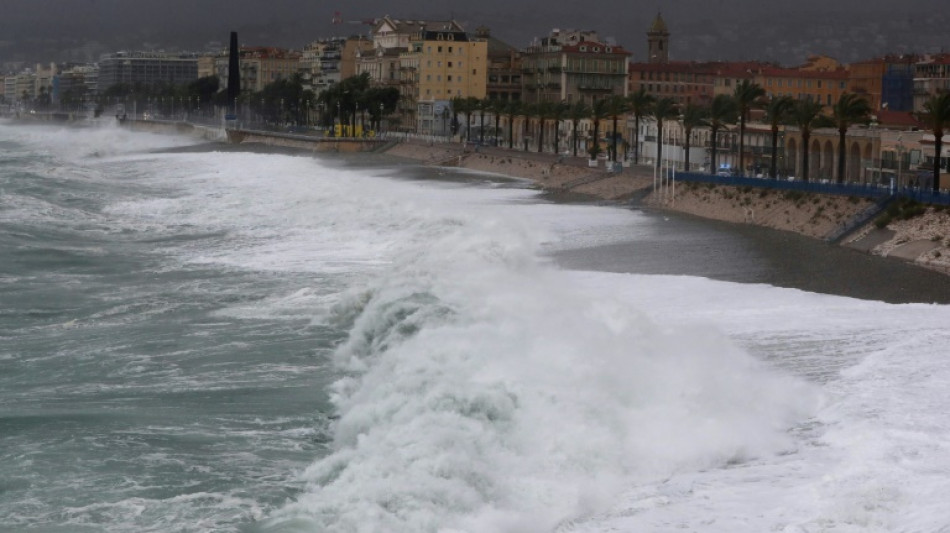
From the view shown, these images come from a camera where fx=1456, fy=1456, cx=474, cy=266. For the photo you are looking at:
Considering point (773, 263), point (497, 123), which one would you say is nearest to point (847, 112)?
point (773, 263)

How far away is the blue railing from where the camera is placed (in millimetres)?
43562

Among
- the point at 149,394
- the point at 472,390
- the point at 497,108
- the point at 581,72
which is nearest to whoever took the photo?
the point at 472,390

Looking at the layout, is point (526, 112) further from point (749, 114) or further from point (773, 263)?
point (773, 263)

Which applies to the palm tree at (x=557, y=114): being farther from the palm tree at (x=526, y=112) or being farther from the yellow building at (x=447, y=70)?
the yellow building at (x=447, y=70)

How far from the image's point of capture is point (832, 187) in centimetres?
4884

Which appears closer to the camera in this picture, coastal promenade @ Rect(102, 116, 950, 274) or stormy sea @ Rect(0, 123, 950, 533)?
stormy sea @ Rect(0, 123, 950, 533)

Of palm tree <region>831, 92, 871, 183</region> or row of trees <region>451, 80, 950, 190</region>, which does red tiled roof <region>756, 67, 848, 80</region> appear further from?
palm tree <region>831, 92, 871, 183</region>

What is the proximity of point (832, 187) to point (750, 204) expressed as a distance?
13.9ft

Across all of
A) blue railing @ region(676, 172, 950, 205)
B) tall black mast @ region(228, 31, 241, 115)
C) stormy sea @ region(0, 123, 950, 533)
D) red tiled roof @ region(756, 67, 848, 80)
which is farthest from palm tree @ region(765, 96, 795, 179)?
tall black mast @ region(228, 31, 241, 115)

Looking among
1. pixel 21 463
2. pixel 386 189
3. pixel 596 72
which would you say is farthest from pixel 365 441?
pixel 596 72

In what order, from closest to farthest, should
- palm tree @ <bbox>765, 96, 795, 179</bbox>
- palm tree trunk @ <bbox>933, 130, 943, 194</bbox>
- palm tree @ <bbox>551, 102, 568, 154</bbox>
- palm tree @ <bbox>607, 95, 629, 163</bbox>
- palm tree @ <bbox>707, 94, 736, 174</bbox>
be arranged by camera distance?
palm tree trunk @ <bbox>933, 130, 943, 194</bbox> → palm tree @ <bbox>765, 96, 795, 179</bbox> → palm tree @ <bbox>707, 94, 736, 174</bbox> → palm tree @ <bbox>607, 95, 629, 163</bbox> → palm tree @ <bbox>551, 102, 568, 154</bbox>

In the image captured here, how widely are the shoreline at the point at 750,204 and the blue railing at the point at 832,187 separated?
310 mm

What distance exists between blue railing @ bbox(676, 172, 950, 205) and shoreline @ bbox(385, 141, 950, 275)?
0.31 metres

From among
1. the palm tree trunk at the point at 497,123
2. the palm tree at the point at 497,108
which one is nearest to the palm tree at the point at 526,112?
the palm tree at the point at 497,108
